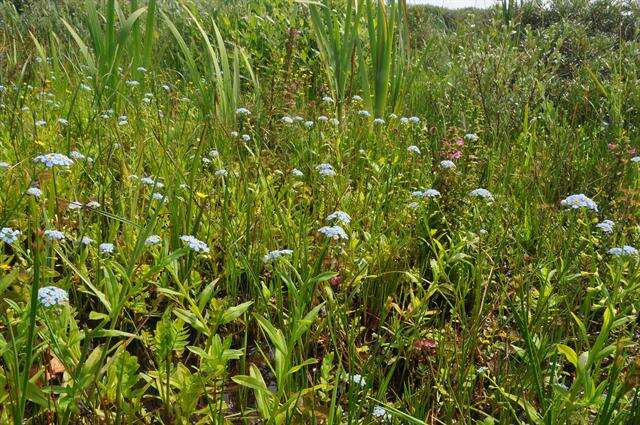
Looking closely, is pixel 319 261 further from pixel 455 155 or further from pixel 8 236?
pixel 455 155

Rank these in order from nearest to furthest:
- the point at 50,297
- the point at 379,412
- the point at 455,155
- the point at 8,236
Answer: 1. the point at 50,297
2. the point at 379,412
3. the point at 8,236
4. the point at 455,155

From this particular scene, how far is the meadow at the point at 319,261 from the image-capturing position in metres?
1.45

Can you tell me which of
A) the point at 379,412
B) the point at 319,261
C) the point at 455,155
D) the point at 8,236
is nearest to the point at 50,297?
the point at 8,236

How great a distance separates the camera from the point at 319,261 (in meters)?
1.65

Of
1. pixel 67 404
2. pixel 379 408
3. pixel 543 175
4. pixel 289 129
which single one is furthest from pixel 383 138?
pixel 67 404

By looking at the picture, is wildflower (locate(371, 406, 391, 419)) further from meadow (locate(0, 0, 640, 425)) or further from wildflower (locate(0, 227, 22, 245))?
wildflower (locate(0, 227, 22, 245))

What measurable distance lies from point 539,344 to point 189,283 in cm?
108

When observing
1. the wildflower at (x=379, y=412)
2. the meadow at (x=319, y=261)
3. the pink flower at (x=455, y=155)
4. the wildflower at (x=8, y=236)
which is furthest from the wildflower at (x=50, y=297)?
the pink flower at (x=455, y=155)

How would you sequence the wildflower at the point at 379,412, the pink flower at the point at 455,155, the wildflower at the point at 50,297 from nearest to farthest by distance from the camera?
the wildflower at the point at 50,297 → the wildflower at the point at 379,412 → the pink flower at the point at 455,155

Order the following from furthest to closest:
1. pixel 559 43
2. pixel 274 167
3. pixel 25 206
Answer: pixel 559 43, pixel 274 167, pixel 25 206

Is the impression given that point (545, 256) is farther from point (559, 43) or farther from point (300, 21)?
point (300, 21)

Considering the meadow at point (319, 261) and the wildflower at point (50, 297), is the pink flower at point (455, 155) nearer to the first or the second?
the meadow at point (319, 261)

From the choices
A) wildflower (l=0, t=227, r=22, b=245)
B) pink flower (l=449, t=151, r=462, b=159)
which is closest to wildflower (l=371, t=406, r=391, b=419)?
wildflower (l=0, t=227, r=22, b=245)

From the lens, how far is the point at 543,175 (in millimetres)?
2939
